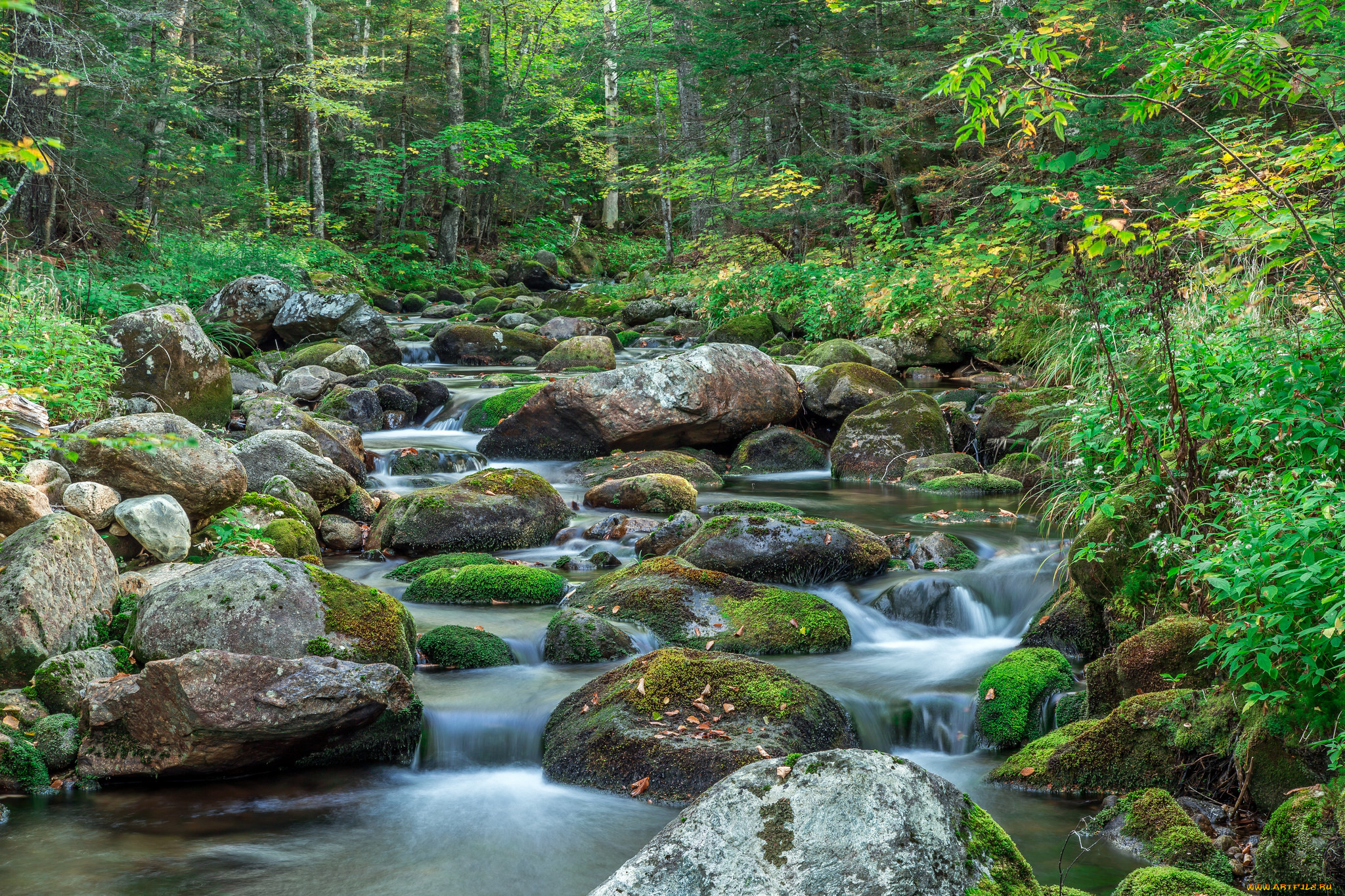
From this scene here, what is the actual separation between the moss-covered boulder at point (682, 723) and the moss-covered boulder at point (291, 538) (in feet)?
10.9

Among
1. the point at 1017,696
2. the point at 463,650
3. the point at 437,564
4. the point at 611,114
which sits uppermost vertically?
the point at 611,114

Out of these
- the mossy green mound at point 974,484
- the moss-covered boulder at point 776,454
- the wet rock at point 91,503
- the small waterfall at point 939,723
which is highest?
the wet rock at point 91,503

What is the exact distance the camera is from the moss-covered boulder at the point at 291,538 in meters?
7.07

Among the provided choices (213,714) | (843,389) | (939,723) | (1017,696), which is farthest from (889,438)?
(213,714)

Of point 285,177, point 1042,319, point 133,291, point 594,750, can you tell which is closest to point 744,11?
point 1042,319

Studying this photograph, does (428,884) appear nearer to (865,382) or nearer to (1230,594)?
(1230,594)

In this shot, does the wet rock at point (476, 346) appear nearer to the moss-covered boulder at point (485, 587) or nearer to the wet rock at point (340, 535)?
the wet rock at point (340, 535)

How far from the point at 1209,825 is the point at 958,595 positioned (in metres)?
3.07

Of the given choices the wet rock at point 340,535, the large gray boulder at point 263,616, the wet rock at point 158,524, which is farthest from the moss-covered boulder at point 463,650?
the wet rock at point 340,535

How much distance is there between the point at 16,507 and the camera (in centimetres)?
556

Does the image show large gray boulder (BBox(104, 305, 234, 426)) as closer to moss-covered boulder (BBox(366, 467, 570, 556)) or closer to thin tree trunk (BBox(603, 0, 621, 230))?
moss-covered boulder (BBox(366, 467, 570, 556))

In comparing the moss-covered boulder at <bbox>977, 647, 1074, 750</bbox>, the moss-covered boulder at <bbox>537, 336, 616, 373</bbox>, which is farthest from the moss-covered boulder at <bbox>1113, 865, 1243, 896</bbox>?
the moss-covered boulder at <bbox>537, 336, 616, 373</bbox>

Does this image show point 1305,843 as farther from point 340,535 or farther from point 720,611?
point 340,535

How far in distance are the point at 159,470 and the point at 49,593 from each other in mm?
1783
